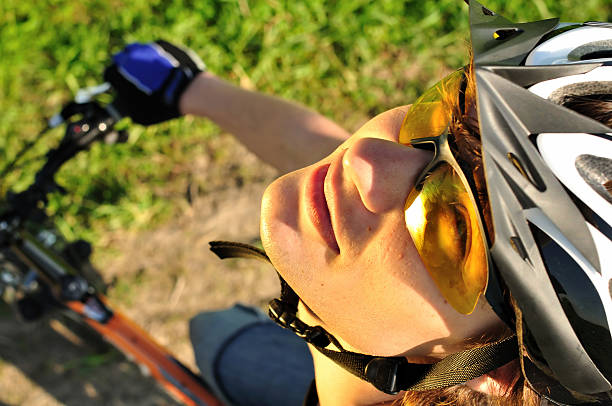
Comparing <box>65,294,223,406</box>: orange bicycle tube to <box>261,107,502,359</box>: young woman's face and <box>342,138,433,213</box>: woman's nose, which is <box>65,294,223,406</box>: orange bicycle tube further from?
<box>342,138,433,213</box>: woman's nose

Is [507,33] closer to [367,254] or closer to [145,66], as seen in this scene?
[367,254]

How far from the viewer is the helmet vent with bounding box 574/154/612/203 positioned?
1.26m

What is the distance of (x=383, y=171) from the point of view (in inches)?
58.4

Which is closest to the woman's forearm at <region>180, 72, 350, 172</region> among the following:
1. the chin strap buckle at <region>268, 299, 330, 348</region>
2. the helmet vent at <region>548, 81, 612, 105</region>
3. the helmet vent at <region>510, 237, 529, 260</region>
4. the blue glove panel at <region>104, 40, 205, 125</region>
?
the blue glove panel at <region>104, 40, 205, 125</region>

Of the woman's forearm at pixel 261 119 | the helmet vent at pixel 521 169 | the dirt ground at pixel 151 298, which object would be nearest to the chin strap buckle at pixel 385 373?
the helmet vent at pixel 521 169

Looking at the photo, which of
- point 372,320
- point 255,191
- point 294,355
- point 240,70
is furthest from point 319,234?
point 240,70

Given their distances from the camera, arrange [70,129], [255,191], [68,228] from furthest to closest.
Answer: [255,191] < [68,228] < [70,129]

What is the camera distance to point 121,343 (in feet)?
9.78

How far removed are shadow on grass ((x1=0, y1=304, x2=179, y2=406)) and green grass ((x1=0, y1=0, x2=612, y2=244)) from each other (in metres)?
0.64

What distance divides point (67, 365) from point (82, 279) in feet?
2.54

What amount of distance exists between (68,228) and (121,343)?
0.94 meters

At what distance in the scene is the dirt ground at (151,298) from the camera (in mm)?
3316

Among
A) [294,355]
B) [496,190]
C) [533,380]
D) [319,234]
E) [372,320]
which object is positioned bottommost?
[294,355]

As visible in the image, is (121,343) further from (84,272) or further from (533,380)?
(533,380)
